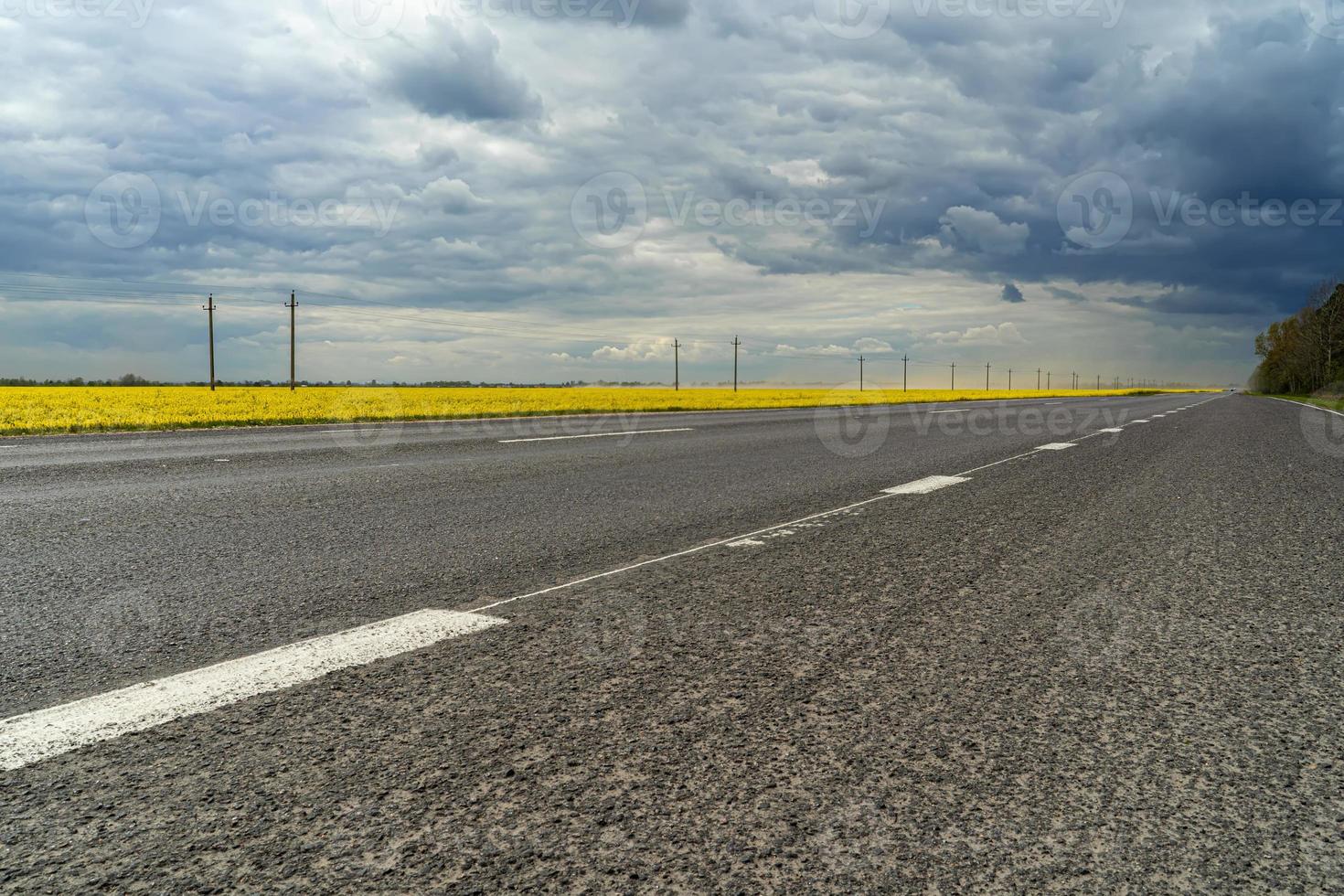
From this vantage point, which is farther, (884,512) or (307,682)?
(884,512)

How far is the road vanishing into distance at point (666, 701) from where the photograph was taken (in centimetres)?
172

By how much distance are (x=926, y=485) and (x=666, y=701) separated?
6.08 metres

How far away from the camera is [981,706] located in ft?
8.23

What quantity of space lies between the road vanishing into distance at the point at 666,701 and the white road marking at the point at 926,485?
1347 millimetres

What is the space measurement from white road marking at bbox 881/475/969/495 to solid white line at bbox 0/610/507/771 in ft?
16.5

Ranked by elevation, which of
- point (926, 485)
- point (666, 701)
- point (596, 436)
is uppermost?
point (596, 436)

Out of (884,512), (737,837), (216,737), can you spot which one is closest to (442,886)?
(737,837)

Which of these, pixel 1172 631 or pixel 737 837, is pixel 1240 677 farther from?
pixel 737 837

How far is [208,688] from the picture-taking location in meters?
2.61

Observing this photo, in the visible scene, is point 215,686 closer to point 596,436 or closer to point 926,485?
point 926,485

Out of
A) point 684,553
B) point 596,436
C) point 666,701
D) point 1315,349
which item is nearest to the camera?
point 666,701

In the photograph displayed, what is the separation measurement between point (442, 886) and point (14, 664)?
2252mm

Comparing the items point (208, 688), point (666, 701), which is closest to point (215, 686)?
point (208, 688)

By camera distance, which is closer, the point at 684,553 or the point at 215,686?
the point at 215,686
